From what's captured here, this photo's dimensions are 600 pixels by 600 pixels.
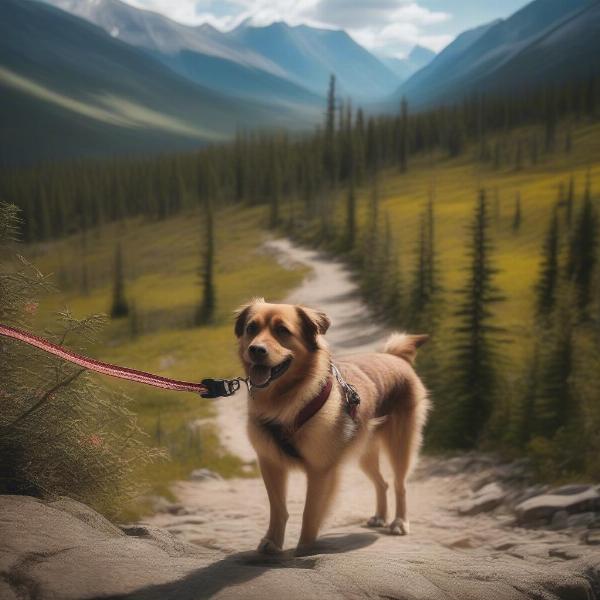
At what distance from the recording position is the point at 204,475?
18.2 metres

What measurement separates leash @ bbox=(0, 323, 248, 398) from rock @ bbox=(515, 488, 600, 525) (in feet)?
20.0

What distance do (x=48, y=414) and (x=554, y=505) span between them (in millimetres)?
7719

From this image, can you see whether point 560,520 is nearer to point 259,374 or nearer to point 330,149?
point 259,374

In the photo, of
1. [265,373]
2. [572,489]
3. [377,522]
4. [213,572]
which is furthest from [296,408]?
[572,489]

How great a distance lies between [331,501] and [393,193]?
11176 centimetres

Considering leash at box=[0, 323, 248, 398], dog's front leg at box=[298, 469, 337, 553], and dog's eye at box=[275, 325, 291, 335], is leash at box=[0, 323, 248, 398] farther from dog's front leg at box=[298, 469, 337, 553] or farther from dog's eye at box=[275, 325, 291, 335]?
dog's front leg at box=[298, 469, 337, 553]

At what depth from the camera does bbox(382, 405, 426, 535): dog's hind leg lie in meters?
7.94

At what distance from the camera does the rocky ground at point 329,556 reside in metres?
4.25

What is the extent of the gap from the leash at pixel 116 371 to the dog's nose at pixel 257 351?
1.62ft

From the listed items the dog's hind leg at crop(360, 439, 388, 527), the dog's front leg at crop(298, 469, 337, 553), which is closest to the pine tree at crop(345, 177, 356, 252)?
the dog's hind leg at crop(360, 439, 388, 527)

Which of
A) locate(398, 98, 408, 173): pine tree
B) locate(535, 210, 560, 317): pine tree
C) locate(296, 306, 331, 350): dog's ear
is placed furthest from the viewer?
locate(398, 98, 408, 173): pine tree

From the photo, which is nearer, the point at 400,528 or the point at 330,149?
the point at 400,528

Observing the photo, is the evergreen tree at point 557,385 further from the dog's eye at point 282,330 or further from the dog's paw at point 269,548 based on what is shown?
the dog's eye at point 282,330

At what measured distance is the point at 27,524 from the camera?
4914 mm
